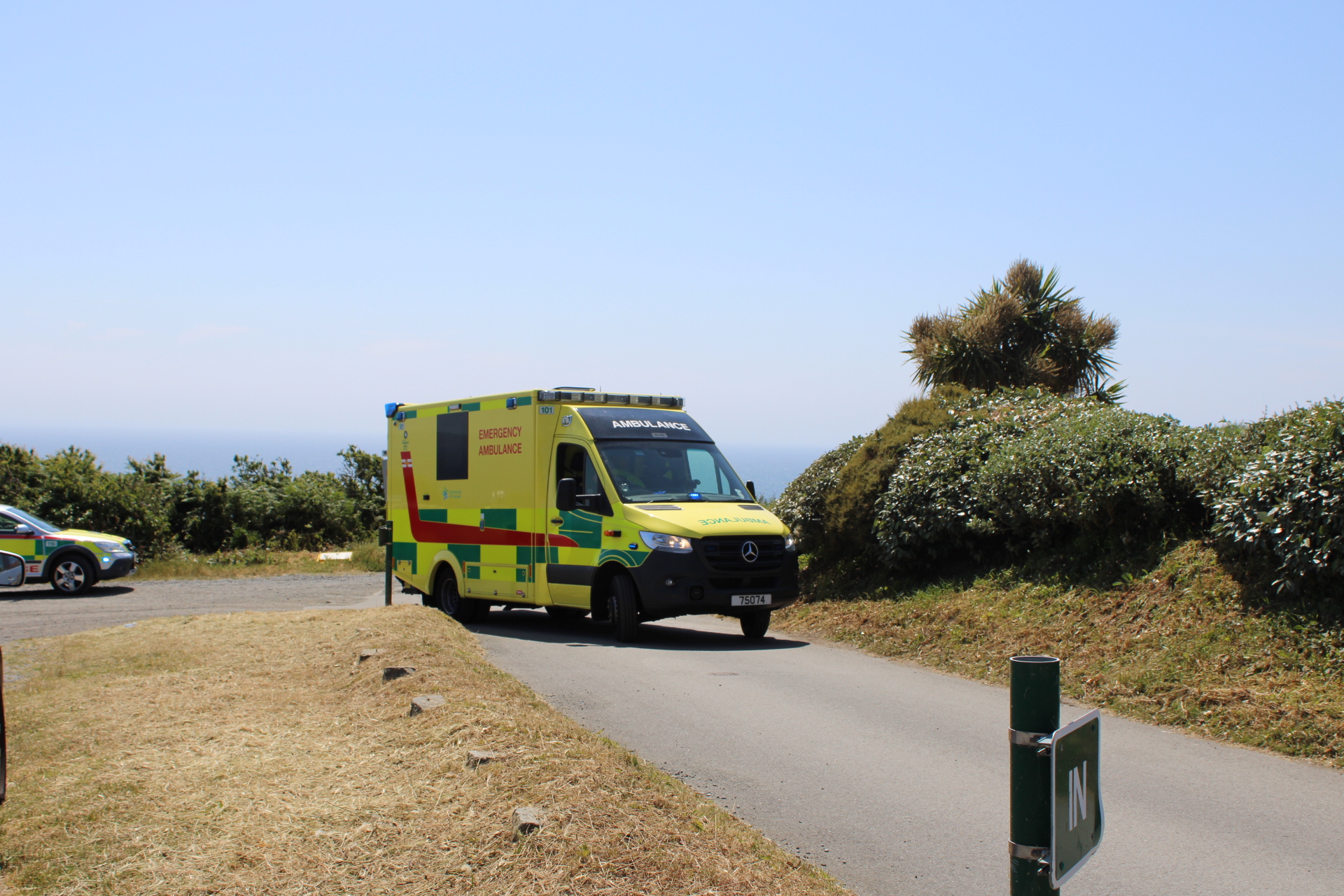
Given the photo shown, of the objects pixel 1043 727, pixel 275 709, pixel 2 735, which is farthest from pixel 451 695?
pixel 1043 727

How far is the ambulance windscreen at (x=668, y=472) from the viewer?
13.0 m

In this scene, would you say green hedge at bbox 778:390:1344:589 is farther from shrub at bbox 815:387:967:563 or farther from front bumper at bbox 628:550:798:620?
front bumper at bbox 628:550:798:620

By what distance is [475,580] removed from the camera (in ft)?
48.9

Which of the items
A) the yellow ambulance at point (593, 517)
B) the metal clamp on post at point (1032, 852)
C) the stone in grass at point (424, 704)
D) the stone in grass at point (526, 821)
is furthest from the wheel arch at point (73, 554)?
the metal clamp on post at point (1032, 852)

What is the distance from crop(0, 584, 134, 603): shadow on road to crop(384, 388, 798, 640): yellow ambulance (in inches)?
303

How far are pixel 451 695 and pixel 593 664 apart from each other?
3469mm

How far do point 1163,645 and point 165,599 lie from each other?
1624cm

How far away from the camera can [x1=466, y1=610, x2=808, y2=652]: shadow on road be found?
1245 centimetres

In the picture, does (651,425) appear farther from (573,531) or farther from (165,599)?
(165,599)

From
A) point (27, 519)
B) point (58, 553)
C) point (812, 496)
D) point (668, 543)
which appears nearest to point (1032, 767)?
point (668, 543)

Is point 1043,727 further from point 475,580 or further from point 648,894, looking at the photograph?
point 475,580

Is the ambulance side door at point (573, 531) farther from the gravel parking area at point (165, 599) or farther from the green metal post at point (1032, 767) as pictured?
the green metal post at point (1032, 767)

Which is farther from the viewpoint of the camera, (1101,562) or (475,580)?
(475,580)

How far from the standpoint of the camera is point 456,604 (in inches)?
610
